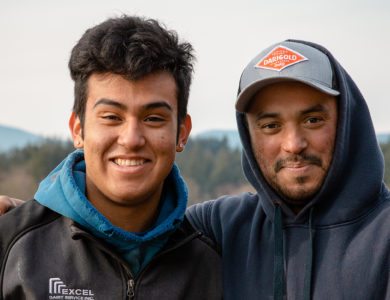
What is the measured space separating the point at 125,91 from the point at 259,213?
3.64 ft

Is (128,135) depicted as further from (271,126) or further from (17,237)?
(271,126)

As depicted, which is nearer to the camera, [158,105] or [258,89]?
[158,105]

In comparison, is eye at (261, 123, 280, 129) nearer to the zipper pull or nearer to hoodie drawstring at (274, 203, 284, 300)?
hoodie drawstring at (274, 203, 284, 300)

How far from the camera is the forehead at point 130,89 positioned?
288 cm

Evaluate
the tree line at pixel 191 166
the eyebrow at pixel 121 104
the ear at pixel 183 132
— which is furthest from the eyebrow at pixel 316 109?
the tree line at pixel 191 166

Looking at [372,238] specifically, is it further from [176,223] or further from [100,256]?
[100,256]

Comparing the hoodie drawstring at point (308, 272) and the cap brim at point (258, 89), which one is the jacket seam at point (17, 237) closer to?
the cap brim at point (258, 89)

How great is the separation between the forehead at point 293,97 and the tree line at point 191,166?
39.1 meters

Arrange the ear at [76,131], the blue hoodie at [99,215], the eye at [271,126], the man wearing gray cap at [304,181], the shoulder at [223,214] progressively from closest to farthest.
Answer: the blue hoodie at [99,215], the man wearing gray cap at [304,181], the ear at [76,131], the eye at [271,126], the shoulder at [223,214]

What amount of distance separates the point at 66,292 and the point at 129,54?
4.04ft

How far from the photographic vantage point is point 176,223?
3082 mm

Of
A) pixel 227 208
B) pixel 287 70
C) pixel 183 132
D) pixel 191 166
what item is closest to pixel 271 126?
pixel 287 70

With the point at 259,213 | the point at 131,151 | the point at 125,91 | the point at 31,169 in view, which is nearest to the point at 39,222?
the point at 131,151

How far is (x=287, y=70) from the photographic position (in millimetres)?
3172
